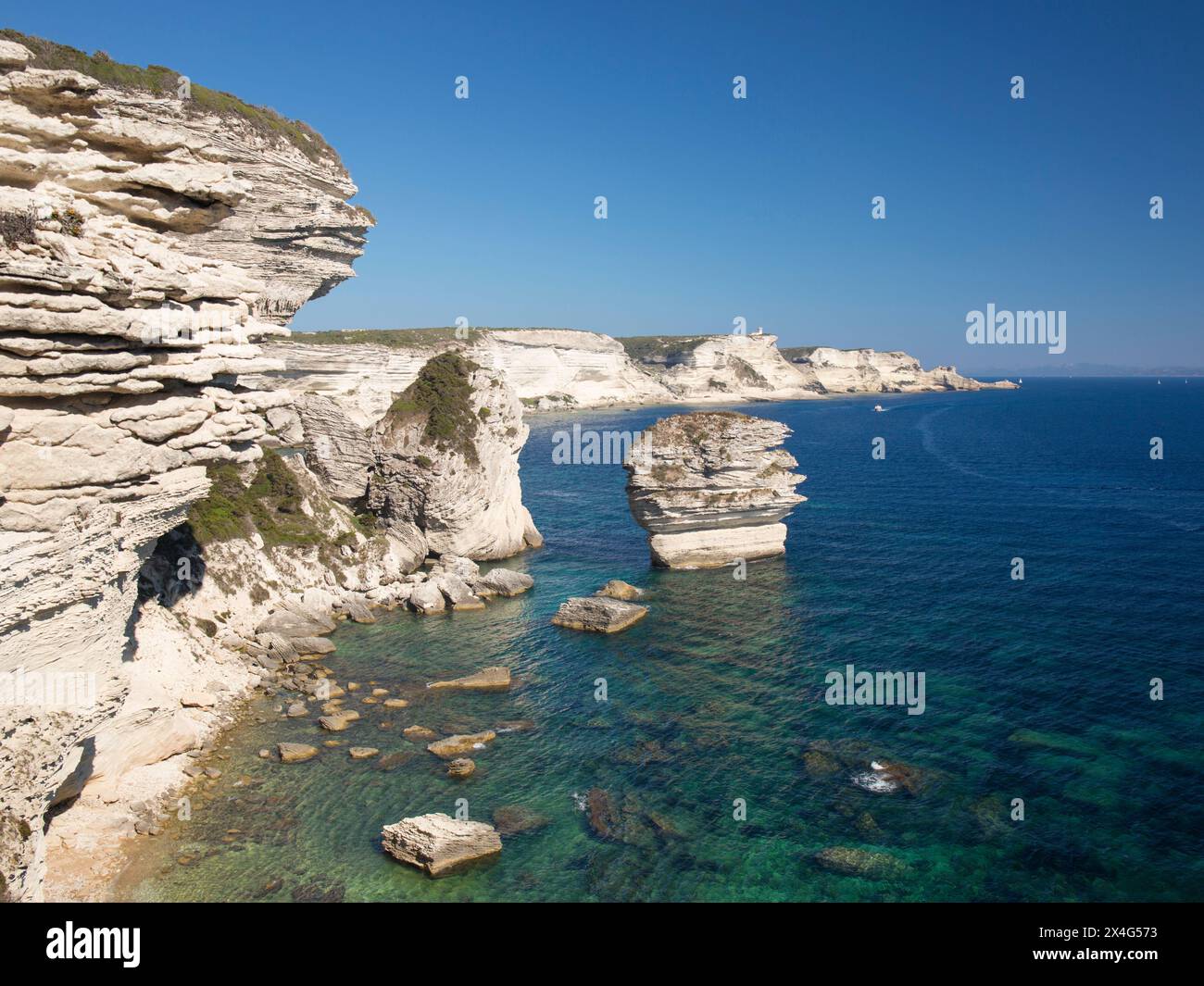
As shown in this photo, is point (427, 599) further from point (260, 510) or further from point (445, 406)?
point (445, 406)

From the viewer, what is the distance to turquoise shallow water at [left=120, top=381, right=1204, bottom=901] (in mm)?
18031

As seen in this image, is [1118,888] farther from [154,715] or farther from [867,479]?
[867,479]

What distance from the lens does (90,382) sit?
14.1m

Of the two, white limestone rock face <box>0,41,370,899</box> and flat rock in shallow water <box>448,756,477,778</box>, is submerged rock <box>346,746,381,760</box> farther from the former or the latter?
white limestone rock face <box>0,41,370,899</box>

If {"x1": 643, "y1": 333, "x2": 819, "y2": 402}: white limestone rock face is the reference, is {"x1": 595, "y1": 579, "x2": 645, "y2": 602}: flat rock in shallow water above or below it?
below

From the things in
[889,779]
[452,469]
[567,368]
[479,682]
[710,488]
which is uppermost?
[567,368]

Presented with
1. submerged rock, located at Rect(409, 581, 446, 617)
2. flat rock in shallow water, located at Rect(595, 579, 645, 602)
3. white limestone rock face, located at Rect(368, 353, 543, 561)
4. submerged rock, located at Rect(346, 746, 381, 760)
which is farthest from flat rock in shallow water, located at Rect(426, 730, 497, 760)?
white limestone rock face, located at Rect(368, 353, 543, 561)

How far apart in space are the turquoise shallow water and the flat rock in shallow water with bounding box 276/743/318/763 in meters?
0.54

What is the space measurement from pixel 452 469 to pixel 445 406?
4.51m

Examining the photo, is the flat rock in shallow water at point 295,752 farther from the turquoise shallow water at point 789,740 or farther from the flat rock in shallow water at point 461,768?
the flat rock in shallow water at point 461,768

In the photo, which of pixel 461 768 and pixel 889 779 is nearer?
pixel 889 779

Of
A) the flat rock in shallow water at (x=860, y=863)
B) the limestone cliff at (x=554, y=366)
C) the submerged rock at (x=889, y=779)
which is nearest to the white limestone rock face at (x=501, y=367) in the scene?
the limestone cliff at (x=554, y=366)

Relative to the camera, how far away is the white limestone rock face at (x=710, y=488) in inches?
1658

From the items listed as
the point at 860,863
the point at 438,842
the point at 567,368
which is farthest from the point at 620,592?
the point at 567,368
